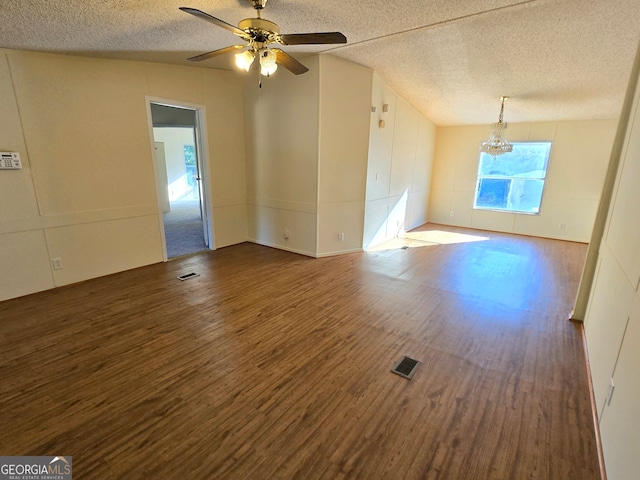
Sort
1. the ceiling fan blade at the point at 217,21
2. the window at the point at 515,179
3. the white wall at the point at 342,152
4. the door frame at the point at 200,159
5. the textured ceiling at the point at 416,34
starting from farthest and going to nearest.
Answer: the window at the point at 515,179, the white wall at the point at 342,152, the door frame at the point at 200,159, the textured ceiling at the point at 416,34, the ceiling fan blade at the point at 217,21

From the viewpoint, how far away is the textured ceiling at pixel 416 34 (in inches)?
91.1

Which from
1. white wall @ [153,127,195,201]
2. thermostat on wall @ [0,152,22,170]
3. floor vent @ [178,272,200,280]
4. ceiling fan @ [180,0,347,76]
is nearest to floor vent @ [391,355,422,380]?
ceiling fan @ [180,0,347,76]

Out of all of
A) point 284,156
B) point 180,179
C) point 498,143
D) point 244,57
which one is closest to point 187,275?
point 284,156

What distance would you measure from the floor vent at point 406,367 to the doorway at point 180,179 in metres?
3.60

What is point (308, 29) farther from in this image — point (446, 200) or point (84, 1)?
point (446, 200)

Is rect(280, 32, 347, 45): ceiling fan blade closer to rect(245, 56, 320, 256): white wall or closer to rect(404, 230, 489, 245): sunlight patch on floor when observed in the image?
rect(245, 56, 320, 256): white wall

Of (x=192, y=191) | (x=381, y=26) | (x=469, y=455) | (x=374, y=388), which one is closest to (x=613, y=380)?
(x=469, y=455)

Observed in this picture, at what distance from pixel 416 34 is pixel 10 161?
4269 mm

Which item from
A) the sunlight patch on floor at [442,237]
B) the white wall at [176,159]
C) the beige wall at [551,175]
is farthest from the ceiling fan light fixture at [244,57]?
the white wall at [176,159]

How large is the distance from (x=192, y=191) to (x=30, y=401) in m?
10.9

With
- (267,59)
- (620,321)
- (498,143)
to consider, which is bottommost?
(620,321)

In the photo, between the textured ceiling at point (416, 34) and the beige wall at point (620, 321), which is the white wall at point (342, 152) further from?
the beige wall at point (620, 321)

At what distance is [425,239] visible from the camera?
6031 mm

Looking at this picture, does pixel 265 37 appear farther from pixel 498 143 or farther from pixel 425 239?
pixel 498 143
